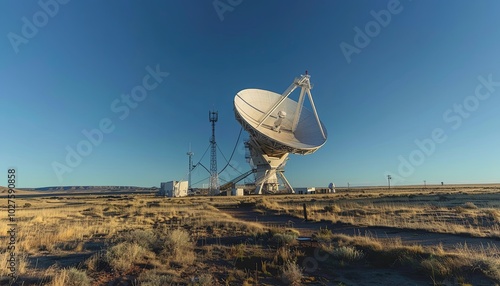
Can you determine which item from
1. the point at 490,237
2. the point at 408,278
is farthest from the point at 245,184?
the point at 408,278

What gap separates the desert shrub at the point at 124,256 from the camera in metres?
7.92

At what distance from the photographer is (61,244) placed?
11.5 metres

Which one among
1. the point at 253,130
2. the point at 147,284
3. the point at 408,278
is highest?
the point at 253,130

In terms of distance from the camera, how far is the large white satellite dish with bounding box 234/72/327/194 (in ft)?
154

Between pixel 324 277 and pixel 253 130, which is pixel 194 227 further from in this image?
pixel 253 130

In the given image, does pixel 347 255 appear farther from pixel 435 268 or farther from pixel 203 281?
pixel 203 281

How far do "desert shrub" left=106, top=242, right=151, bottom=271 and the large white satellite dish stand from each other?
35.8 metres

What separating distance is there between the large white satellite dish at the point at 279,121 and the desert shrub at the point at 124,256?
35804mm

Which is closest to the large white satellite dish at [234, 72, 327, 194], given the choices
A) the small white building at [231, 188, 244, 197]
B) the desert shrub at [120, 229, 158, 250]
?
the small white building at [231, 188, 244, 197]

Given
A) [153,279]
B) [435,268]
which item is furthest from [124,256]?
[435,268]

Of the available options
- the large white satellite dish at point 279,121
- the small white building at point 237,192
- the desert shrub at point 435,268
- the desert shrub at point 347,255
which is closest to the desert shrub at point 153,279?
the desert shrub at point 347,255

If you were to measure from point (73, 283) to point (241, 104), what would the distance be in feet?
136

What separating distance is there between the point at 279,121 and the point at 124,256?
144ft

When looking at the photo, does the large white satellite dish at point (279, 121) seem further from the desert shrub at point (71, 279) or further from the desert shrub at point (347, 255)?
the desert shrub at point (71, 279)
